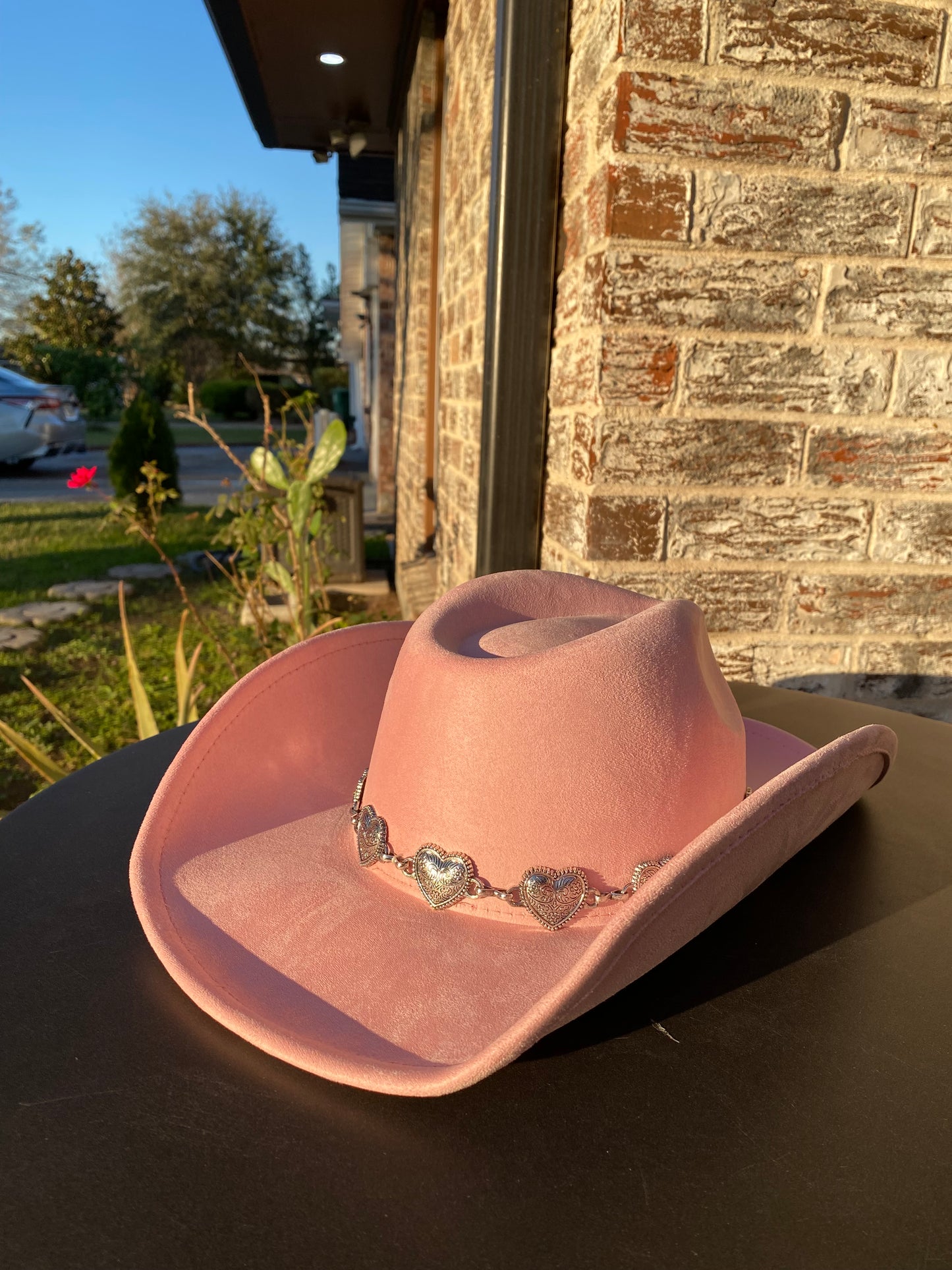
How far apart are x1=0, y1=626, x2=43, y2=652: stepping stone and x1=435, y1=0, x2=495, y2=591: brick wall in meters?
2.86

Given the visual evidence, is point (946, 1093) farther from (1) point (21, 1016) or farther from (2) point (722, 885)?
(1) point (21, 1016)

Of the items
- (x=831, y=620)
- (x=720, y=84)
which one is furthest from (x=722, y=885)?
(x=720, y=84)

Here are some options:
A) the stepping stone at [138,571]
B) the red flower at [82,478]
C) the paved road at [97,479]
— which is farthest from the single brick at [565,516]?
the paved road at [97,479]

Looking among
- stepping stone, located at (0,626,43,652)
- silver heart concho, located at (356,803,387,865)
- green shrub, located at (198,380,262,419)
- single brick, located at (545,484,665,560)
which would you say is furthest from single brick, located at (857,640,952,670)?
green shrub, located at (198,380,262,419)

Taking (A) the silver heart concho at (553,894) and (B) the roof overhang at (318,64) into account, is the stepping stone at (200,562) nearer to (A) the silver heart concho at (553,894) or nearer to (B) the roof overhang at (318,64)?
(B) the roof overhang at (318,64)

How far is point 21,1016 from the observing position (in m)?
0.82

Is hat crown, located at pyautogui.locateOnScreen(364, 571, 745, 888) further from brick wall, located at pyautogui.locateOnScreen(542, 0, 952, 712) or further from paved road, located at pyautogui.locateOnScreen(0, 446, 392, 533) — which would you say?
paved road, located at pyautogui.locateOnScreen(0, 446, 392, 533)

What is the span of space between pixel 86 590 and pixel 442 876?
6614 mm

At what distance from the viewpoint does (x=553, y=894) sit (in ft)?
2.89

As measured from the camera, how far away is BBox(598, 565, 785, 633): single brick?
1.89m

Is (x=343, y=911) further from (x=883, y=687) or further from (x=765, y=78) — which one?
(x=765, y=78)

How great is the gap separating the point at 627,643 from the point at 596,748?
122 mm

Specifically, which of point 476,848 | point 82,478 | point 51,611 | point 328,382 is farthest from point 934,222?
point 328,382

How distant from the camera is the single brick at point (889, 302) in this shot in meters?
1.77
